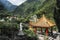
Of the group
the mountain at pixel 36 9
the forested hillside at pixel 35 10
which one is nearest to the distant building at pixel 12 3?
the forested hillside at pixel 35 10

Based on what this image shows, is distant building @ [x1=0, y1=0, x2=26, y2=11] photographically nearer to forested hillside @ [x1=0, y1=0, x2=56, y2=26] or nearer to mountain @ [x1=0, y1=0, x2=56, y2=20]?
forested hillside @ [x1=0, y1=0, x2=56, y2=26]

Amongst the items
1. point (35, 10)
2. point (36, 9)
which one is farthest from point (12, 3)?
point (36, 9)

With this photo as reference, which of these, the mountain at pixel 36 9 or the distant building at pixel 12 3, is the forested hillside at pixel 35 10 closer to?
the mountain at pixel 36 9

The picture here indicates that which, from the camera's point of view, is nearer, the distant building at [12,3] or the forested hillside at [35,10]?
the distant building at [12,3]

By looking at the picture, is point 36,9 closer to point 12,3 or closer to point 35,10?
point 35,10

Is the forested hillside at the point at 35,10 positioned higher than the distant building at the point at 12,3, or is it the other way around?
the forested hillside at the point at 35,10

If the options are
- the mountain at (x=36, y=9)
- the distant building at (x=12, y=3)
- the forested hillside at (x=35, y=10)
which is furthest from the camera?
the mountain at (x=36, y=9)

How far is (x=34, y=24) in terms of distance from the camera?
11.2 metres

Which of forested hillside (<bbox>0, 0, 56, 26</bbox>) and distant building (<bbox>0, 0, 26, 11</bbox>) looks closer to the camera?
distant building (<bbox>0, 0, 26, 11</bbox>)

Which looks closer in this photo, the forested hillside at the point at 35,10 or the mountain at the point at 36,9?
the forested hillside at the point at 35,10

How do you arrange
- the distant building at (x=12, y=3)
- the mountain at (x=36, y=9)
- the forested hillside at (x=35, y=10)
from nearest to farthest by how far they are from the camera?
the distant building at (x=12, y=3)
the forested hillside at (x=35, y=10)
the mountain at (x=36, y=9)

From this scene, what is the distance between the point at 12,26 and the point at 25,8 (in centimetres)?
1052

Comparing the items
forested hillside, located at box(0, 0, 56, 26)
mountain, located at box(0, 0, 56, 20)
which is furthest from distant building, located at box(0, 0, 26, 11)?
mountain, located at box(0, 0, 56, 20)

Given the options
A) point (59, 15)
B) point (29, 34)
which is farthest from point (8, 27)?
point (59, 15)
